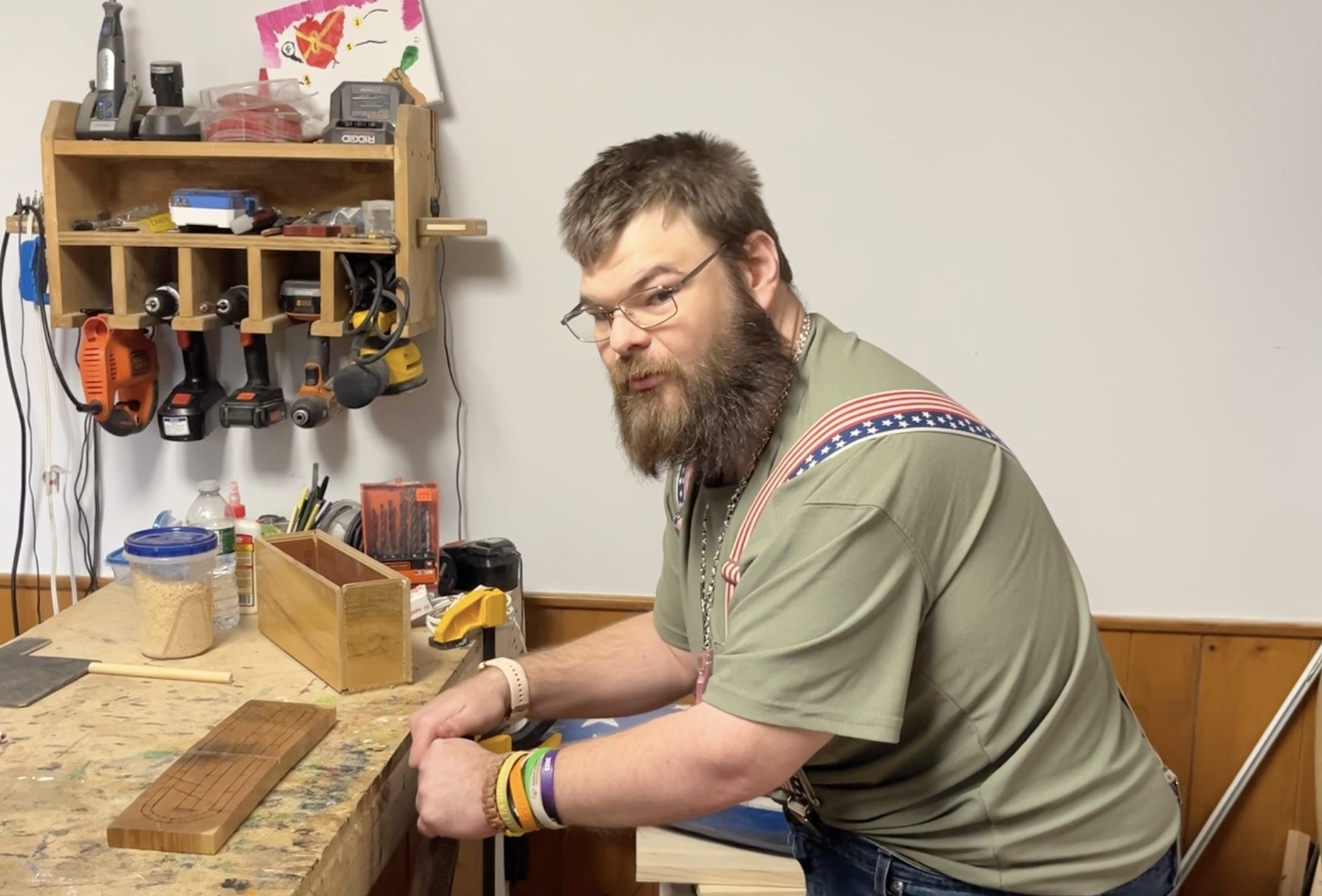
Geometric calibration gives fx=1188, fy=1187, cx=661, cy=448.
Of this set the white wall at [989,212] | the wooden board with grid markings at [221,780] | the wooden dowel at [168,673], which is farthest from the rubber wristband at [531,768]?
the white wall at [989,212]

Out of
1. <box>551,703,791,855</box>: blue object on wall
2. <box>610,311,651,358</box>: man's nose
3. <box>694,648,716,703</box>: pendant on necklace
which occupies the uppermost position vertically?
<box>610,311,651,358</box>: man's nose

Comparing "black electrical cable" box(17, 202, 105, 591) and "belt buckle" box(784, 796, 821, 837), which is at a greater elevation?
"black electrical cable" box(17, 202, 105, 591)

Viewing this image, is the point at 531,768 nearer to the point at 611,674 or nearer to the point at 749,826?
the point at 611,674

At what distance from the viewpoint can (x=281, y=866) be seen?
104 cm

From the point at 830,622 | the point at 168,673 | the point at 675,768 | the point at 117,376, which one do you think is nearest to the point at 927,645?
the point at 830,622

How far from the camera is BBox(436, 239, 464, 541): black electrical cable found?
2.02 meters

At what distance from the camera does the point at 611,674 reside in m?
1.52

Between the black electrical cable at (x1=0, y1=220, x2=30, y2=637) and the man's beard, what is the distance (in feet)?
4.53

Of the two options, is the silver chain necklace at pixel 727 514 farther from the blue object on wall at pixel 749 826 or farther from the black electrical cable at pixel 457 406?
the black electrical cable at pixel 457 406

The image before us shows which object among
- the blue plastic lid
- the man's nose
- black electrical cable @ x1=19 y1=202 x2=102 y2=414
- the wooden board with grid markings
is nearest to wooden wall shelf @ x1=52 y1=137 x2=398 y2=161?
black electrical cable @ x1=19 y1=202 x2=102 y2=414

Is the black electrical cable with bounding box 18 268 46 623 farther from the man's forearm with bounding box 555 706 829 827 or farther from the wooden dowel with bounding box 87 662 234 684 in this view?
the man's forearm with bounding box 555 706 829 827

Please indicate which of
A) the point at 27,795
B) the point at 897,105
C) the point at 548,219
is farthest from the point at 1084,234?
the point at 27,795

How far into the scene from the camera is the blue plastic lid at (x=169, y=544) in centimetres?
147

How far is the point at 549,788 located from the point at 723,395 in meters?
0.42
